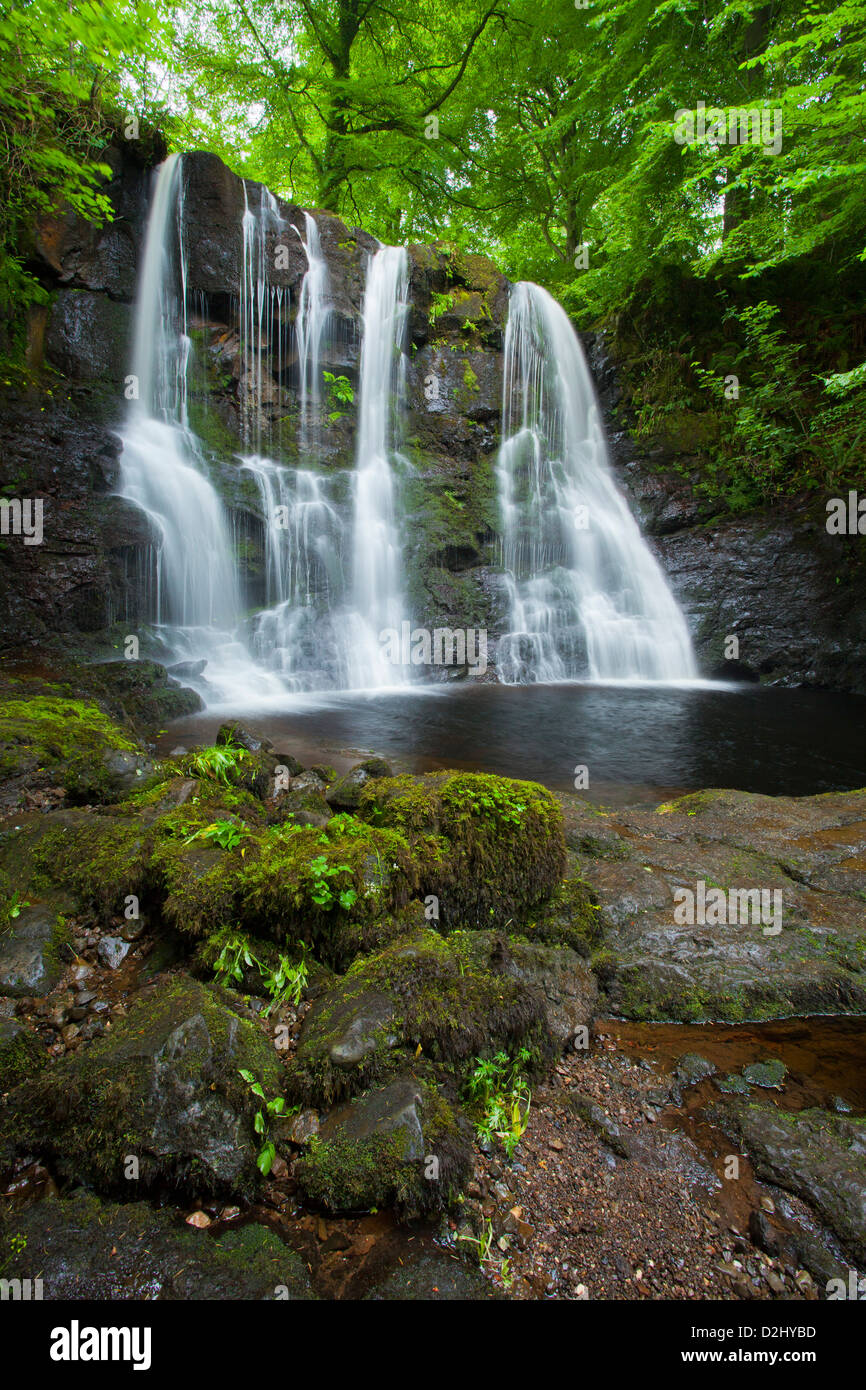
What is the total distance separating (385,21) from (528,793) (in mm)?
24211

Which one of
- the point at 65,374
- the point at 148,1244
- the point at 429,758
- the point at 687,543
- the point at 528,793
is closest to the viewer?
the point at 148,1244

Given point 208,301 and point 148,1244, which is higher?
point 208,301

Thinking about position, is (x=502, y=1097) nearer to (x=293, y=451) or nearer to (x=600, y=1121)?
(x=600, y=1121)

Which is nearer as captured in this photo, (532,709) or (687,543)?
(532,709)

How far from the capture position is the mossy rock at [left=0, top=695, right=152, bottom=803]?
3639 mm

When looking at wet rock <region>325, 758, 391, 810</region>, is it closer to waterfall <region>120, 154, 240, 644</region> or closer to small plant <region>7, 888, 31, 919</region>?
small plant <region>7, 888, 31, 919</region>

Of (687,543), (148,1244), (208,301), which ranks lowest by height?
(148,1244)

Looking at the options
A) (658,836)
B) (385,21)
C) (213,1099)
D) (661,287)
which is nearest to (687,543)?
(661,287)

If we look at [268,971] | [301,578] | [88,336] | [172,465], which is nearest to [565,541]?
[301,578]

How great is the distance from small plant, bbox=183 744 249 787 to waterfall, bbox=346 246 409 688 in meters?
7.35

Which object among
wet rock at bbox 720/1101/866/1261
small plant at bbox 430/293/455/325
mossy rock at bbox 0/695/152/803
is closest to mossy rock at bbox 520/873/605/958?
wet rock at bbox 720/1101/866/1261

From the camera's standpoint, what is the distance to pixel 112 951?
2.46m

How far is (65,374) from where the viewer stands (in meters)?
10.8
